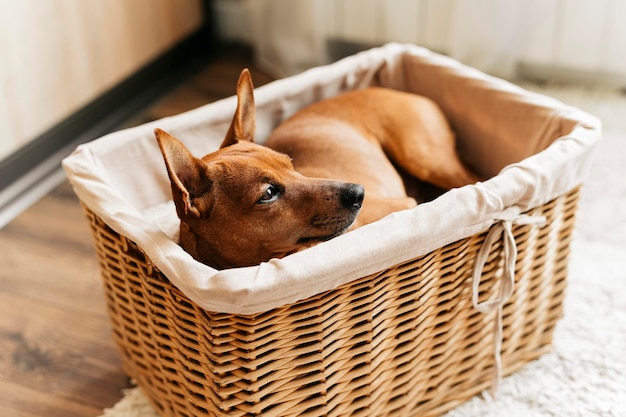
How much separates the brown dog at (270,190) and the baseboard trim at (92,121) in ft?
3.05

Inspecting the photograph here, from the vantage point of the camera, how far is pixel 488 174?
1.88 m

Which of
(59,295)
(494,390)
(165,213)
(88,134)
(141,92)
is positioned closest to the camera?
(494,390)

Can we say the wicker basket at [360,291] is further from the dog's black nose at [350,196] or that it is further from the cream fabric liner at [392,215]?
the dog's black nose at [350,196]

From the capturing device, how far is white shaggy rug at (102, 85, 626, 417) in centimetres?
156

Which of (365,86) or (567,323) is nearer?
(567,323)

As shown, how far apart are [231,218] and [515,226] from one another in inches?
20.2

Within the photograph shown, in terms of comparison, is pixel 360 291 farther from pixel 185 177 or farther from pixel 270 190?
pixel 185 177

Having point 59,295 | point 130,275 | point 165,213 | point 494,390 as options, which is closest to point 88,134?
point 59,295

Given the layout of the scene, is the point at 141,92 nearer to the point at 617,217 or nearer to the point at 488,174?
the point at 488,174

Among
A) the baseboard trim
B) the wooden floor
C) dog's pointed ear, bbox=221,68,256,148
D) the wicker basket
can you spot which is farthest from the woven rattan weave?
the baseboard trim

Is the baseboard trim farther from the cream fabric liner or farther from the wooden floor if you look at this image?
the cream fabric liner

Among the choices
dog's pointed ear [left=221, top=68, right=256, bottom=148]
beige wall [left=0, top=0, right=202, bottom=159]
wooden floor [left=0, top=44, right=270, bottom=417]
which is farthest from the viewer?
beige wall [left=0, top=0, right=202, bottom=159]

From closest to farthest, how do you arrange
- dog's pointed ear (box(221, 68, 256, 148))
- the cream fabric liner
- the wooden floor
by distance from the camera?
the cream fabric liner
dog's pointed ear (box(221, 68, 256, 148))
the wooden floor

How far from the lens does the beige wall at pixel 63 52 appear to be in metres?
2.23
